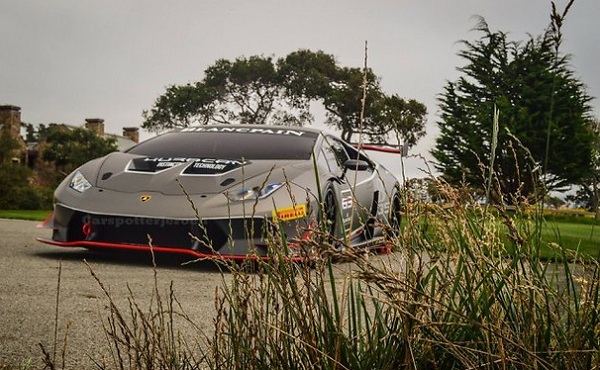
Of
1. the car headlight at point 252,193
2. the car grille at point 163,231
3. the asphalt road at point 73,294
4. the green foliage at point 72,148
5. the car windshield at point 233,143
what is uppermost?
the green foliage at point 72,148

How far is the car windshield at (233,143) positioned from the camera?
24.1 feet

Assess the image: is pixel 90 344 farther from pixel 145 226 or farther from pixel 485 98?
pixel 485 98

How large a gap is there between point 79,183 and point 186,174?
37.0 inches

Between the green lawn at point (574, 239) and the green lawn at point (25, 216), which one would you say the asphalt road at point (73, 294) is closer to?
the green lawn at point (574, 239)

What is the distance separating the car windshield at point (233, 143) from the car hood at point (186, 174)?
0.24 m

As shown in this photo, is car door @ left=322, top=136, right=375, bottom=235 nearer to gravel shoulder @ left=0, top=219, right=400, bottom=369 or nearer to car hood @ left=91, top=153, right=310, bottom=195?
car hood @ left=91, top=153, right=310, bottom=195

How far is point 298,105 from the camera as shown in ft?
162

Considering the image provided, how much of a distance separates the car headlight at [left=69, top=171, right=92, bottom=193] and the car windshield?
0.74 m

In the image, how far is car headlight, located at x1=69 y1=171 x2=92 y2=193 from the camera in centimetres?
685

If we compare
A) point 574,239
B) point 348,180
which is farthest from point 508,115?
point 348,180

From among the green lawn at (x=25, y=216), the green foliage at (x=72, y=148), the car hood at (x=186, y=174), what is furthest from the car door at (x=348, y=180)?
the green foliage at (x=72, y=148)

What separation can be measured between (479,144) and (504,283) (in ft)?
107

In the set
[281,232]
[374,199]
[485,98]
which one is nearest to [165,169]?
[374,199]

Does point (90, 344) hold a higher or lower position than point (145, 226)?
lower
